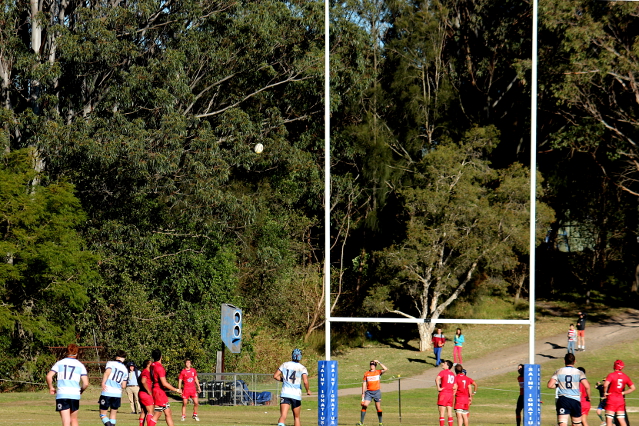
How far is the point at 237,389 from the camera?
29406mm

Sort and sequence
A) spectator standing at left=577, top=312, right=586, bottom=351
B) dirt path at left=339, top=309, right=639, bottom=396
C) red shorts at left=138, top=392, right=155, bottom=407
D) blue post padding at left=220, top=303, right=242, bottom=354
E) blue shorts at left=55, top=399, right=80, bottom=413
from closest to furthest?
blue shorts at left=55, top=399, right=80, bottom=413 < red shorts at left=138, top=392, right=155, bottom=407 < blue post padding at left=220, top=303, right=242, bottom=354 < dirt path at left=339, top=309, right=639, bottom=396 < spectator standing at left=577, top=312, right=586, bottom=351

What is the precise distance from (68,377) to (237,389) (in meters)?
14.8

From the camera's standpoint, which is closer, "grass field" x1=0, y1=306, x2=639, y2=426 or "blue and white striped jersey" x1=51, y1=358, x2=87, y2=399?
"blue and white striped jersey" x1=51, y1=358, x2=87, y2=399

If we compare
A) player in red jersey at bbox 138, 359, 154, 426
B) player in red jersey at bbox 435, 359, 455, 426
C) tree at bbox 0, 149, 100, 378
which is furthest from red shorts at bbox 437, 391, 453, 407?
tree at bbox 0, 149, 100, 378

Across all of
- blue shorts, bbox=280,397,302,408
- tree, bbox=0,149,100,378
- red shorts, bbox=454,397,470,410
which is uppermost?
tree, bbox=0,149,100,378

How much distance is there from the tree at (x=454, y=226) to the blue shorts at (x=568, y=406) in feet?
86.6

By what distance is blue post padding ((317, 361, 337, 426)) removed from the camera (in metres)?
16.7

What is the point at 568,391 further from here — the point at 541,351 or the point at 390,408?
the point at 541,351

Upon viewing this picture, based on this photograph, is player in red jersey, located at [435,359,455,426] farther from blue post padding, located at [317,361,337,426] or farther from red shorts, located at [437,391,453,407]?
blue post padding, located at [317,361,337,426]

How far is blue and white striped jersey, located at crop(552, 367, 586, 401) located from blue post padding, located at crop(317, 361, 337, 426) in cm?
398

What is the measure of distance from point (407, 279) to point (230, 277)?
28.8 feet

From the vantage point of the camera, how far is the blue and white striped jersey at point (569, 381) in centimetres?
1586

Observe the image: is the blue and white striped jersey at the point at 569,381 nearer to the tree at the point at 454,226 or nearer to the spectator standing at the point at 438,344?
the spectator standing at the point at 438,344

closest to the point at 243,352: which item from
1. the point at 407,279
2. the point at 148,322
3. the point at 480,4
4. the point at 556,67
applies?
the point at 148,322
